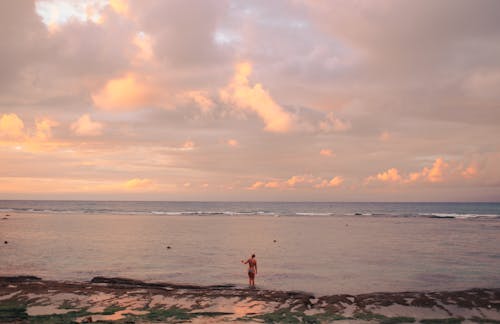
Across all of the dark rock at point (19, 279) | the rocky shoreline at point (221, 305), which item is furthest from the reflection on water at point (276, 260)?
the rocky shoreline at point (221, 305)

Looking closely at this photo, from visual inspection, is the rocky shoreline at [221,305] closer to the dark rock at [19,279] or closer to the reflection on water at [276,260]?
the dark rock at [19,279]

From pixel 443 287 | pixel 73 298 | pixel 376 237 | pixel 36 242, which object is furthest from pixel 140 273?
pixel 376 237

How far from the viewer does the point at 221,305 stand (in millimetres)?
20938

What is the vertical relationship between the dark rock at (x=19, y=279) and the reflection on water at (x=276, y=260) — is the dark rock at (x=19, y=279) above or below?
above

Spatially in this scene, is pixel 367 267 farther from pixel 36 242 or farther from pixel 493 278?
pixel 36 242

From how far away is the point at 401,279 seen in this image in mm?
29188

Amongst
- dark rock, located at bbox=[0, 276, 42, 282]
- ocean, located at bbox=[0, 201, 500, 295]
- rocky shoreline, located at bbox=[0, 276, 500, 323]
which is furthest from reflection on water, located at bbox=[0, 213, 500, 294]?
rocky shoreline, located at bbox=[0, 276, 500, 323]

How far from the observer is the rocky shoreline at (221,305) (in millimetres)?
18641

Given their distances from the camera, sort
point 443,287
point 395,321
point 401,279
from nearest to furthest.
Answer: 1. point 395,321
2. point 443,287
3. point 401,279

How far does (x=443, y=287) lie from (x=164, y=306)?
18396 mm

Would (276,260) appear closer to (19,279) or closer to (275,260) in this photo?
(275,260)

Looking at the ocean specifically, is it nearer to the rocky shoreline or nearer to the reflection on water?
the reflection on water

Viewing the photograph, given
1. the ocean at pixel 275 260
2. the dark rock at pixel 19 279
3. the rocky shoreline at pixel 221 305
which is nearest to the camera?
the rocky shoreline at pixel 221 305

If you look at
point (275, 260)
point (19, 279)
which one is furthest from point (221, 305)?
point (275, 260)
